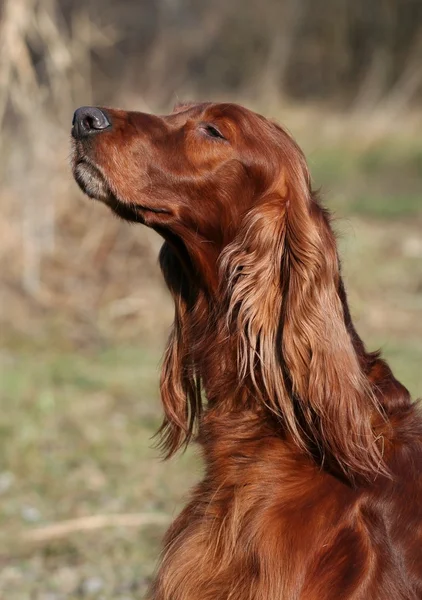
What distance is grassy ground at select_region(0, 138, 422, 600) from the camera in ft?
15.2

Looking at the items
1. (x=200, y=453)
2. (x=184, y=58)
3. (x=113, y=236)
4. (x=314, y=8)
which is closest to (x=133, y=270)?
(x=113, y=236)

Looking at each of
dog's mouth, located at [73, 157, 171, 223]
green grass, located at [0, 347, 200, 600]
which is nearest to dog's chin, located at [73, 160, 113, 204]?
dog's mouth, located at [73, 157, 171, 223]

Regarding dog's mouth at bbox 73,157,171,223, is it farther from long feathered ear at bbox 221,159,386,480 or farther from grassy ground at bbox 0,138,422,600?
grassy ground at bbox 0,138,422,600

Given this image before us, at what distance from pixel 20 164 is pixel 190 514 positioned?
20.8 ft

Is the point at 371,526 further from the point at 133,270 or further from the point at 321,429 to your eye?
the point at 133,270

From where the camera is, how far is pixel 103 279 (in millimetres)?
9180

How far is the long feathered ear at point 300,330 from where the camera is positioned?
2811mm

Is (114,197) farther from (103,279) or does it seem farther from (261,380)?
(103,279)

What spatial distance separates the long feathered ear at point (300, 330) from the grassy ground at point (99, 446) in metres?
0.59

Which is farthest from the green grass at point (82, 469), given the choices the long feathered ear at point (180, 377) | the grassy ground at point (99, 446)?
the long feathered ear at point (180, 377)

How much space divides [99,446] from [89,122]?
3.38 m

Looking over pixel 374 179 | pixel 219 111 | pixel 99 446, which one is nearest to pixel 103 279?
pixel 99 446

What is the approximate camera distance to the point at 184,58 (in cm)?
1241

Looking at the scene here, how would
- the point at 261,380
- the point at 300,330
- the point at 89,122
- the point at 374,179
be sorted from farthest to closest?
the point at 374,179 → the point at 89,122 → the point at 261,380 → the point at 300,330
